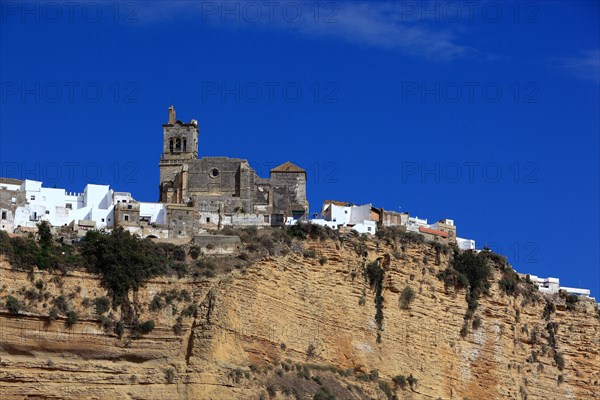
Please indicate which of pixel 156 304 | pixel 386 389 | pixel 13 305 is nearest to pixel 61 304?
pixel 13 305

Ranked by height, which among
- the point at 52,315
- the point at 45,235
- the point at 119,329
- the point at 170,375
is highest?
the point at 45,235

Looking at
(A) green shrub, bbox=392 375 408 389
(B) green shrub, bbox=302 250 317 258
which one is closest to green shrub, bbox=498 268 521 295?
(A) green shrub, bbox=392 375 408 389

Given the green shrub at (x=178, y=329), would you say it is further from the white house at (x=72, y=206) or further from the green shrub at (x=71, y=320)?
the white house at (x=72, y=206)

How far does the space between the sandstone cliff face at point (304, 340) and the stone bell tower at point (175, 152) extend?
25.1ft

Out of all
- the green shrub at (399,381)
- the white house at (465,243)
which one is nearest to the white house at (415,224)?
the white house at (465,243)

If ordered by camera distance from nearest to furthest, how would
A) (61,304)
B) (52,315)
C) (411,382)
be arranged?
(52,315) → (61,304) → (411,382)

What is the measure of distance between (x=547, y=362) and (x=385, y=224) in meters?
9.25

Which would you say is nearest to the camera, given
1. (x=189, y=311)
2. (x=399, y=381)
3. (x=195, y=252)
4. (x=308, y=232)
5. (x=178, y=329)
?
(x=178, y=329)

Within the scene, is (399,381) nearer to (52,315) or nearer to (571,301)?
(571,301)

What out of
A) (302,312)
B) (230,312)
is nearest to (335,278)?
(302,312)

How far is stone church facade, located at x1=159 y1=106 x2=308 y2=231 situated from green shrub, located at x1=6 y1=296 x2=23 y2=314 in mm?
11593

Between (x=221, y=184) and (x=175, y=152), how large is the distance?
112 inches

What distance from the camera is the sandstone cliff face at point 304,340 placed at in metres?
51.6

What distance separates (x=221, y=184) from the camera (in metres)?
64.1
